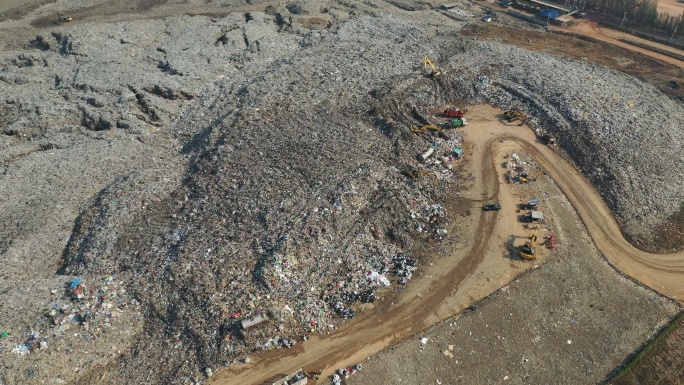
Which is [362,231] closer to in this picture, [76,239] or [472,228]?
[472,228]

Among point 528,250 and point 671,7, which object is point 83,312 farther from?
point 671,7

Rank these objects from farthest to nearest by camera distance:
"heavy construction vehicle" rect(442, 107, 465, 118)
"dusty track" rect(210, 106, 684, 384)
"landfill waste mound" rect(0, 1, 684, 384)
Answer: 1. "heavy construction vehicle" rect(442, 107, 465, 118)
2. "landfill waste mound" rect(0, 1, 684, 384)
3. "dusty track" rect(210, 106, 684, 384)

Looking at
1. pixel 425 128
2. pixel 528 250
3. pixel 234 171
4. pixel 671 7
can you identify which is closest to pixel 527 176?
pixel 528 250

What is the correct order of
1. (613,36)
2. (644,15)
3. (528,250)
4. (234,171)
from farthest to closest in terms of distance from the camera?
(644,15), (613,36), (234,171), (528,250)

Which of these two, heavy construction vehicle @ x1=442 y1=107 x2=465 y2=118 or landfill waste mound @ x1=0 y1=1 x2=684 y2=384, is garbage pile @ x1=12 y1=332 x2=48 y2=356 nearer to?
landfill waste mound @ x1=0 y1=1 x2=684 y2=384

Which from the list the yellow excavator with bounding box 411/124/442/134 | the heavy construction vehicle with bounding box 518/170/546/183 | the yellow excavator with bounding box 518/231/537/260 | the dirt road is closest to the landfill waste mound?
the yellow excavator with bounding box 411/124/442/134
